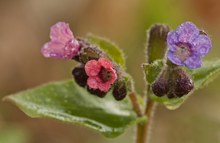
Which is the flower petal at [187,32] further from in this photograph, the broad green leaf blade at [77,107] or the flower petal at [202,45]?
the broad green leaf blade at [77,107]

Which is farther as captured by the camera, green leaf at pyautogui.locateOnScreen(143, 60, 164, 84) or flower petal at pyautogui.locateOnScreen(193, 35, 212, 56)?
green leaf at pyautogui.locateOnScreen(143, 60, 164, 84)

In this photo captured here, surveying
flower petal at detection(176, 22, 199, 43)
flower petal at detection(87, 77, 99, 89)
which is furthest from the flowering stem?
flower petal at detection(176, 22, 199, 43)

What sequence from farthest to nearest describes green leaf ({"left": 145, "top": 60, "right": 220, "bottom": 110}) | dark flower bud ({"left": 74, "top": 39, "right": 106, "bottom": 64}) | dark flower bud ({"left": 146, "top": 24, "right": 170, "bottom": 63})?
1. dark flower bud ({"left": 146, "top": 24, "right": 170, "bottom": 63})
2. green leaf ({"left": 145, "top": 60, "right": 220, "bottom": 110})
3. dark flower bud ({"left": 74, "top": 39, "right": 106, "bottom": 64})

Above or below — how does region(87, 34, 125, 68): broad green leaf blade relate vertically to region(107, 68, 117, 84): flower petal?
below

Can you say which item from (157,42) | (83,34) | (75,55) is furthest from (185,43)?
(83,34)

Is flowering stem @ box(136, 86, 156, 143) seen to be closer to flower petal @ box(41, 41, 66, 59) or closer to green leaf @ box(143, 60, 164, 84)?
green leaf @ box(143, 60, 164, 84)

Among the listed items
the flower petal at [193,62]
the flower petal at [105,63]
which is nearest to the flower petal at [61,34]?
the flower petal at [105,63]

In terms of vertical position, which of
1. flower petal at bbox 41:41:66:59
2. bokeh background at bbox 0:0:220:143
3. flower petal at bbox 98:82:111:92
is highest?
flower petal at bbox 41:41:66:59

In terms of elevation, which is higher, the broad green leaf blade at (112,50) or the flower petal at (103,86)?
the flower petal at (103,86)
